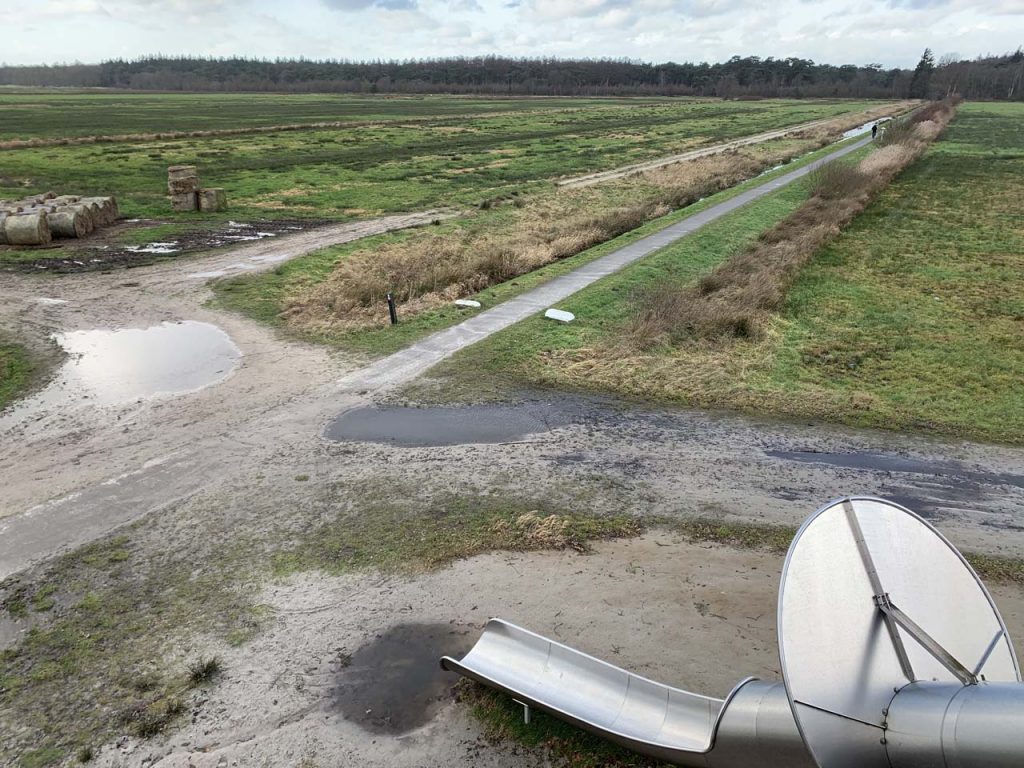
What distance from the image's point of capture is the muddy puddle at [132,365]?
14164mm

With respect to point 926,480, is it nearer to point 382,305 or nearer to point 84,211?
point 382,305

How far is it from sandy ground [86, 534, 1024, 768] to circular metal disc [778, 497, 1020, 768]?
2896 mm

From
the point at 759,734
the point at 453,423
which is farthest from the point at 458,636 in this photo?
the point at 453,423

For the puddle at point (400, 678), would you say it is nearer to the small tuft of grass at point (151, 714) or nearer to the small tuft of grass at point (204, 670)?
the small tuft of grass at point (204, 670)

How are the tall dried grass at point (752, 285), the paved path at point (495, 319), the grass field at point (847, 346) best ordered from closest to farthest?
the grass field at point (847, 346)
the paved path at point (495, 319)
the tall dried grass at point (752, 285)

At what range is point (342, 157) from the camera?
176ft

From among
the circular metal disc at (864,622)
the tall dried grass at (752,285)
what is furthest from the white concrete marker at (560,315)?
the circular metal disc at (864,622)

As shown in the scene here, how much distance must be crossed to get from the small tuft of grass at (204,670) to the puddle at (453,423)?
5.36m

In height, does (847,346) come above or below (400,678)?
above

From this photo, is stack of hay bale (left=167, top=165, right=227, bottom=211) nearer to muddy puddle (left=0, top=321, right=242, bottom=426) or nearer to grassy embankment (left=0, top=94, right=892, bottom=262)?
grassy embankment (left=0, top=94, right=892, bottom=262)

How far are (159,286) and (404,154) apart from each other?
37.9 metres

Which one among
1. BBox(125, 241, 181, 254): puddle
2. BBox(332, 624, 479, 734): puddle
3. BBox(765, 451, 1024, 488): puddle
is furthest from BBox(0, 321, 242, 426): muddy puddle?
BBox(765, 451, 1024, 488): puddle

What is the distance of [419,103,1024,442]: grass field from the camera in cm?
1378

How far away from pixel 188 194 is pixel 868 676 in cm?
3508
